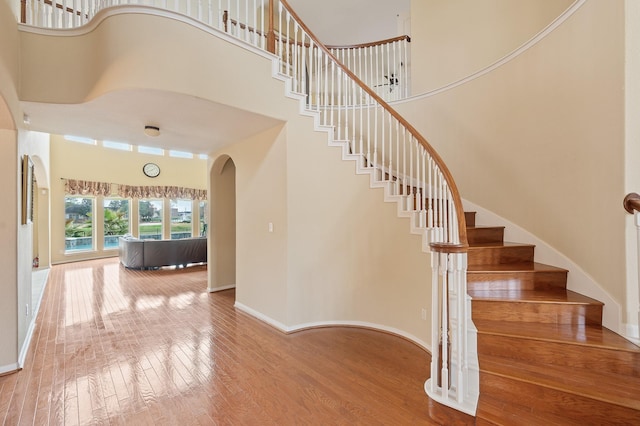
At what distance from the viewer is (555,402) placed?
1.78 m

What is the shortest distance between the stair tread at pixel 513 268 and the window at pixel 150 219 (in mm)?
9996

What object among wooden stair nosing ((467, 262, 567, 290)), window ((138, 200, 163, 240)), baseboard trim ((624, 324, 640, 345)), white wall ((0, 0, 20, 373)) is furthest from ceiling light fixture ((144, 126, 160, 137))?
window ((138, 200, 163, 240))

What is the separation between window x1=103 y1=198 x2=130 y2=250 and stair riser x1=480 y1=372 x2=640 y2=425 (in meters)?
10.3

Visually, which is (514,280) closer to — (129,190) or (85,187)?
(129,190)

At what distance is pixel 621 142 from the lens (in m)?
2.10

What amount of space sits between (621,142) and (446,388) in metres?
2.18

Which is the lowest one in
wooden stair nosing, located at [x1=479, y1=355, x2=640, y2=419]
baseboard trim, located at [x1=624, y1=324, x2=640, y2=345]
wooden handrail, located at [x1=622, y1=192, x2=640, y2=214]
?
wooden stair nosing, located at [x1=479, y1=355, x2=640, y2=419]

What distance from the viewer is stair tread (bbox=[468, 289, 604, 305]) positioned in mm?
2311

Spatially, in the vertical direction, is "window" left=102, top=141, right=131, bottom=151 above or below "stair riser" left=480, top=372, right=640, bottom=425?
above

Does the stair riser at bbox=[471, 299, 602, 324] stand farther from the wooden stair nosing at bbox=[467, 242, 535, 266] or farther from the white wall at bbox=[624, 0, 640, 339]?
the wooden stair nosing at bbox=[467, 242, 535, 266]

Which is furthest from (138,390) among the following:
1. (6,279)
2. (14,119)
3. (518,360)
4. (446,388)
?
(518,360)

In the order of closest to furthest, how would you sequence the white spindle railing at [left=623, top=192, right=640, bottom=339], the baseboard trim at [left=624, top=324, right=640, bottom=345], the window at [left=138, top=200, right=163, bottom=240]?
the white spindle railing at [left=623, top=192, right=640, bottom=339] < the baseboard trim at [left=624, top=324, right=640, bottom=345] < the window at [left=138, top=200, right=163, bottom=240]

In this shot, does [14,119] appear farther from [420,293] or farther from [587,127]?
[587,127]

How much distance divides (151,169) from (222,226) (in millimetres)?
6037
